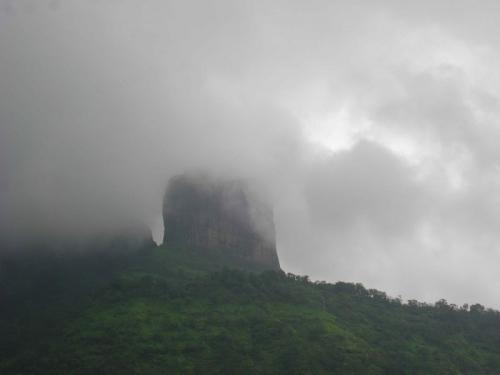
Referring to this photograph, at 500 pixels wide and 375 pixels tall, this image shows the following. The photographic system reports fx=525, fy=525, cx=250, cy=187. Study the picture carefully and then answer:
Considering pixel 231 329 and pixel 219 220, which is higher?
pixel 219 220

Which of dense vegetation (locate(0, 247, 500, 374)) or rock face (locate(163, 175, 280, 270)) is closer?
dense vegetation (locate(0, 247, 500, 374))

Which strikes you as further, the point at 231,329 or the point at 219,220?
the point at 219,220

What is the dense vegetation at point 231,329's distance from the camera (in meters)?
51.0

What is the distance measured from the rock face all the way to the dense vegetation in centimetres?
1890

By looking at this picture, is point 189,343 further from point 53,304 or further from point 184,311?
point 53,304

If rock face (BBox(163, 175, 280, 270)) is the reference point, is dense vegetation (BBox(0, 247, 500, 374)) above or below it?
below

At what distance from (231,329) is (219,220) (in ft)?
170

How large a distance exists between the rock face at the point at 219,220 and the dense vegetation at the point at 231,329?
18.9m

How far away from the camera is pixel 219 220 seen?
361 feet

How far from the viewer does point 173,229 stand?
11125cm

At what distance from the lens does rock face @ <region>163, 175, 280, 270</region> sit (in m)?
108

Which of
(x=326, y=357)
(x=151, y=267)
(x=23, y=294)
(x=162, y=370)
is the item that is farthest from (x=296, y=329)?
(x=23, y=294)

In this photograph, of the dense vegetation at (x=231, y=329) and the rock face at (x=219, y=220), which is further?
the rock face at (x=219, y=220)

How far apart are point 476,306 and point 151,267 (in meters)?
52.4
